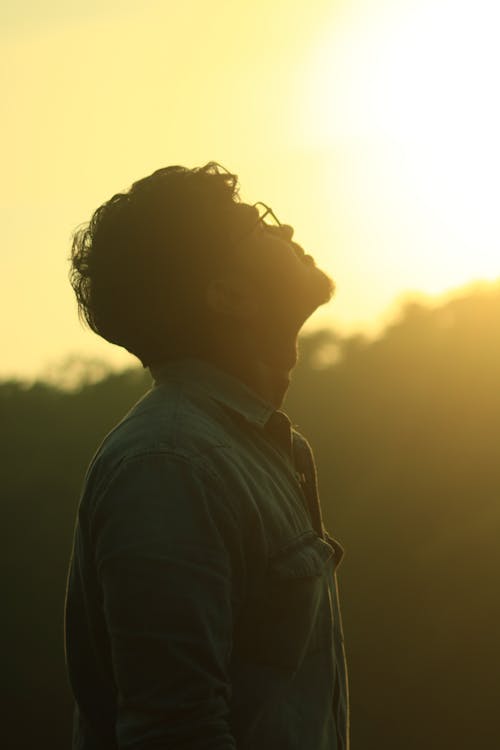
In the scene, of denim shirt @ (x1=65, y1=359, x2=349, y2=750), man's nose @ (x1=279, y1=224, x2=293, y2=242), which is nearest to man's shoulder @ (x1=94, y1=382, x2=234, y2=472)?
denim shirt @ (x1=65, y1=359, x2=349, y2=750)

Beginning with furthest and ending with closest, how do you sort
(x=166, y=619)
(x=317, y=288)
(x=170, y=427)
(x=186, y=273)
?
(x=317, y=288) < (x=186, y=273) < (x=170, y=427) < (x=166, y=619)

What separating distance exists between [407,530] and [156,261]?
Result: 2395cm

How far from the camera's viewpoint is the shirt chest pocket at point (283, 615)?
2.11 metres

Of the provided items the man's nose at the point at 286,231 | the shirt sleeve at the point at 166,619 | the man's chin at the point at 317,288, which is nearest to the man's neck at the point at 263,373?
the man's chin at the point at 317,288

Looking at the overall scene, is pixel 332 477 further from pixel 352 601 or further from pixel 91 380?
pixel 91 380

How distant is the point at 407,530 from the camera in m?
26.0

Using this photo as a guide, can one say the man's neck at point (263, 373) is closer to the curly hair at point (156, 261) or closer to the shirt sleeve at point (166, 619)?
the curly hair at point (156, 261)

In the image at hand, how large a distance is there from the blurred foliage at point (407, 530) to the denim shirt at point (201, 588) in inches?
835

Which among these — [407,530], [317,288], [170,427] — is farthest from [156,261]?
[407,530]

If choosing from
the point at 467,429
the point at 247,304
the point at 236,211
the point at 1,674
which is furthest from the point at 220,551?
the point at 1,674

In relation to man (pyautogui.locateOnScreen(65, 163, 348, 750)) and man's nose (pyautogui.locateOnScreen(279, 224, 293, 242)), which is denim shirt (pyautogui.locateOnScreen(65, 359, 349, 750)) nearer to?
man (pyautogui.locateOnScreen(65, 163, 348, 750))

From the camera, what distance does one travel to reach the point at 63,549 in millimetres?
28719

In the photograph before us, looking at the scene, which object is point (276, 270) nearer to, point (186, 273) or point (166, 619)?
point (186, 273)

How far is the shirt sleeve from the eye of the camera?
6.26 feet
